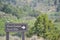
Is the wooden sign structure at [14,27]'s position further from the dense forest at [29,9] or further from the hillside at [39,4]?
the hillside at [39,4]

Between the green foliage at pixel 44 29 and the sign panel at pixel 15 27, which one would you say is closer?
the sign panel at pixel 15 27

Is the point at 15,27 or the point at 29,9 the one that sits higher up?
the point at 29,9

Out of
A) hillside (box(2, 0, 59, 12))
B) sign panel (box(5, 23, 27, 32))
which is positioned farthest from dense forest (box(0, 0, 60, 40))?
sign panel (box(5, 23, 27, 32))

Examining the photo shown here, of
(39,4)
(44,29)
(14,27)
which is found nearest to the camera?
(14,27)

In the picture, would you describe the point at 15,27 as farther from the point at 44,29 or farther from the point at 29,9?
the point at 29,9

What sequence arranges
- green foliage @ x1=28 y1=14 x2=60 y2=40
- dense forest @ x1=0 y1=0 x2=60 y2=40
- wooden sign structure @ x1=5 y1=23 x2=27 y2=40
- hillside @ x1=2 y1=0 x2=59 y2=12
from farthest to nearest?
1. hillside @ x1=2 y1=0 x2=59 y2=12
2. dense forest @ x1=0 y1=0 x2=60 y2=40
3. green foliage @ x1=28 y1=14 x2=60 y2=40
4. wooden sign structure @ x1=5 y1=23 x2=27 y2=40

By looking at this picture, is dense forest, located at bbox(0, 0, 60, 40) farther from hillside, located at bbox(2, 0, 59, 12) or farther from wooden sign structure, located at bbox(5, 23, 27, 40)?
wooden sign structure, located at bbox(5, 23, 27, 40)

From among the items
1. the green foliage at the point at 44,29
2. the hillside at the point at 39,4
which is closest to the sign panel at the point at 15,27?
the green foliage at the point at 44,29

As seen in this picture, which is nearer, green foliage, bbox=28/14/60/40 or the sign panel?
the sign panel

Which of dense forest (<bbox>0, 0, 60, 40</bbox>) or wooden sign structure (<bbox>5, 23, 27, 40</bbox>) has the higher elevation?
dense forest (<bbox>0, 0, 60, 40</bbox>)

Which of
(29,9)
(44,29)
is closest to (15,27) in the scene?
(44,29)

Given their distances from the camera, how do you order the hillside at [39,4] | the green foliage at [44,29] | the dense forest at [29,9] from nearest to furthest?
the green foliage at [44,29]
the dense forest at [29,9]
the hillside at [39,4]

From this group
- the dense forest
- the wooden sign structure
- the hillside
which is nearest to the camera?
the wooden sign structure

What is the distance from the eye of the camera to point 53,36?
19.8 ft
